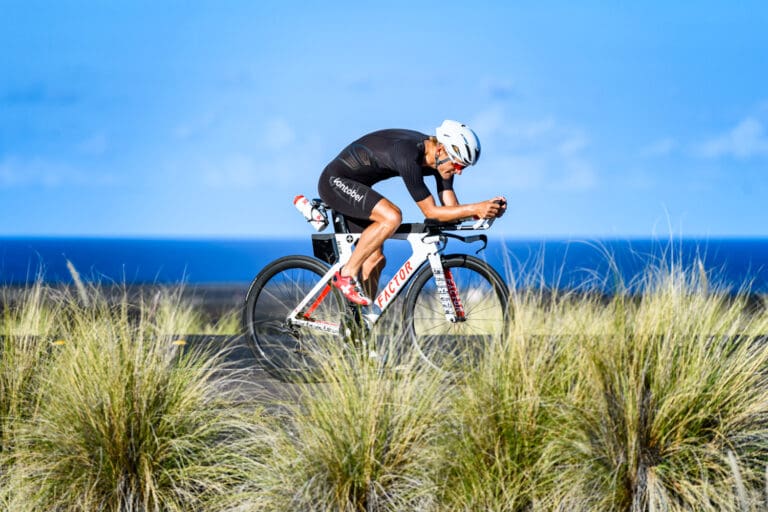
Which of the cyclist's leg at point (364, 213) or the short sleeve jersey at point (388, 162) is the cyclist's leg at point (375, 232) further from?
the short sleeve jersey at point (388, 162)

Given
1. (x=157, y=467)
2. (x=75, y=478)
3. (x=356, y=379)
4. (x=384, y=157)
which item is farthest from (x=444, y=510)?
(x=384, y=157)

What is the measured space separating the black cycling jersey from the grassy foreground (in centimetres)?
173

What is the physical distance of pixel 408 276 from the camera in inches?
264

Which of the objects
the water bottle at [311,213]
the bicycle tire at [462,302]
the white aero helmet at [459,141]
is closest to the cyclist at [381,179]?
the white aero helmet at [459,141]

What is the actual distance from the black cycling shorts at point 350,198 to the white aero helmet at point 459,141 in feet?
1.98

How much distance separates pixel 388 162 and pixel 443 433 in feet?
8.59

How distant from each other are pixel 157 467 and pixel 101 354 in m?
0.67

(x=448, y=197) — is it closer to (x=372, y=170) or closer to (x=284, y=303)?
(x=372, y=170)

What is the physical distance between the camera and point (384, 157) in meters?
6.60

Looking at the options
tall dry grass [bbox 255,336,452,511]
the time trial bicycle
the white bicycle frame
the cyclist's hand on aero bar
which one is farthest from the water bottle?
tall dry grass [bbox 255,336,452,511]

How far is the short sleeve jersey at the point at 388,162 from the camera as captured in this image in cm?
640

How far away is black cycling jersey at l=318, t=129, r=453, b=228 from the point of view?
6.41 m

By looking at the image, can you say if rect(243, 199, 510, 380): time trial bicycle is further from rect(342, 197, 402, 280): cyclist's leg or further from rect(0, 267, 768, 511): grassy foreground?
rect(0, 267, 768, 511): grassy foreground

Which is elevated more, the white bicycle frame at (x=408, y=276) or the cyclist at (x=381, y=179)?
the cyclist at (x=381, y=179)
